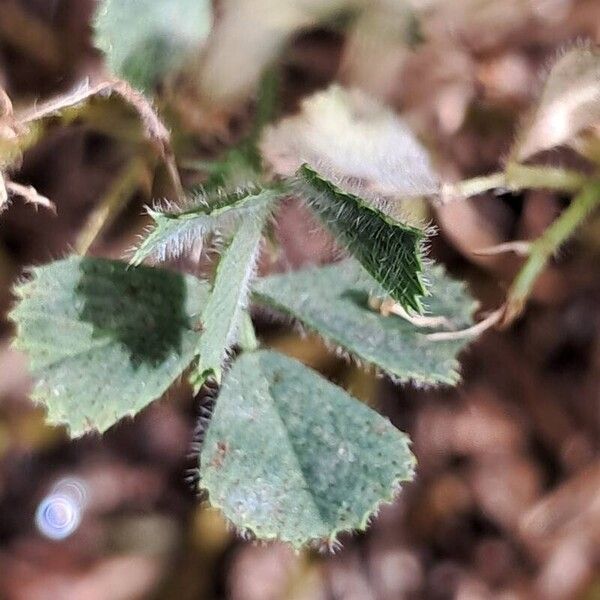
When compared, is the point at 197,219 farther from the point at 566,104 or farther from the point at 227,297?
the point at 566,104

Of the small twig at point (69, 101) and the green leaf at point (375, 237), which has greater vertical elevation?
the green leaf at point (375, 237)

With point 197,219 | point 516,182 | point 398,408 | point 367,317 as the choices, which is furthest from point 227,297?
point 398,408

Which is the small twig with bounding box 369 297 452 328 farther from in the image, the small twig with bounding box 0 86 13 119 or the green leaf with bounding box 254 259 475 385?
the small twig with bounding box 0 86 13 119

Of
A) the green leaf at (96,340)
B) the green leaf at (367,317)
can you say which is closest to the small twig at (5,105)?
the green leaf at (96,340)

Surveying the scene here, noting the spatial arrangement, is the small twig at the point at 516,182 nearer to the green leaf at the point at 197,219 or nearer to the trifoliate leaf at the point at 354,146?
the trifoliate leaf at the point at 354,146

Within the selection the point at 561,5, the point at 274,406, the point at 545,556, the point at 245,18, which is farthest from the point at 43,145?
the point at 545,556

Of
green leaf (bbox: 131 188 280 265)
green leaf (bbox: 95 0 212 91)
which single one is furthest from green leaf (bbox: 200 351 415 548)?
green leaf (bbox: 95 0 212 91)
